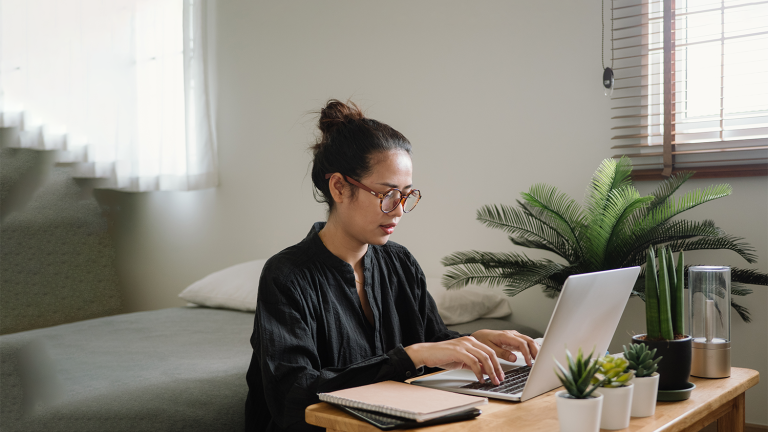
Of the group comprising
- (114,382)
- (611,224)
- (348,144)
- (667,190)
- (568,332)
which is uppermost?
(348,144)

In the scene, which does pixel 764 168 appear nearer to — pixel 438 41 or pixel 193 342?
pixel 438 41

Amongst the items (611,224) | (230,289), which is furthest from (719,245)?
(230,289)

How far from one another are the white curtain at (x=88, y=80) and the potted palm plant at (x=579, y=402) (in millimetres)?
1227

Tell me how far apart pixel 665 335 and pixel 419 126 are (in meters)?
1.96

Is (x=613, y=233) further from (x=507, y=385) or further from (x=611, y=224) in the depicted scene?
(x=507, y=385)

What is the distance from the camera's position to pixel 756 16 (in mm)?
2168

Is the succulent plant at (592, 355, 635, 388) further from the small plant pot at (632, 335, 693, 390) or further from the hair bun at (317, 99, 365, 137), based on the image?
the hair bun at (317, 99, 365, 137)

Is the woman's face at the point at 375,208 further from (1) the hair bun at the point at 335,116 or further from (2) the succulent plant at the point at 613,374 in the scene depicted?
(2) the succulent plant at the point at 613,374

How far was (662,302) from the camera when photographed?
1.07 metres

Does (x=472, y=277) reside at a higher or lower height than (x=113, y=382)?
higher

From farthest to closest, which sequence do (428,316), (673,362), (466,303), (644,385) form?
(466,303), (428,316), (673,362), (644,385)

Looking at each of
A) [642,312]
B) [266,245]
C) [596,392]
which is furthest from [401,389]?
[266,245]

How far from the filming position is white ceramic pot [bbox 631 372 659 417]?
95 cm

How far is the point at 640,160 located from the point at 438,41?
3.40 feet
